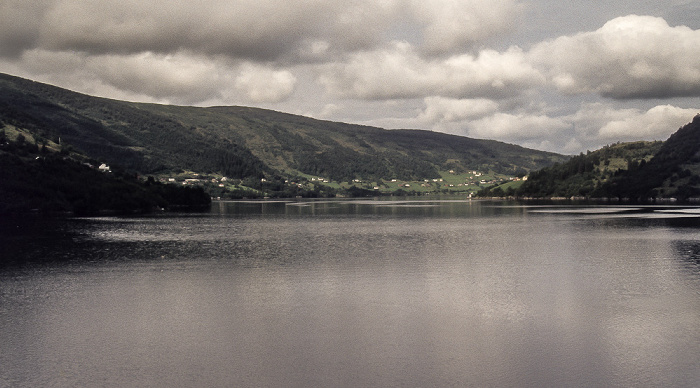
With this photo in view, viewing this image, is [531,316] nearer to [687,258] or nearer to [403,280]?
[403,280]

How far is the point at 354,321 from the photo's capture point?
25047 mm

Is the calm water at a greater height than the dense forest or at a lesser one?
lesser

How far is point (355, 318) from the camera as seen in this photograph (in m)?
25.6

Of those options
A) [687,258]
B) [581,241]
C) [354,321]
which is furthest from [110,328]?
[581,241]

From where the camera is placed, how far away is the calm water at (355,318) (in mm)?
18453

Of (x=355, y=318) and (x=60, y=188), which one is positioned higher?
(x=60, y=188)

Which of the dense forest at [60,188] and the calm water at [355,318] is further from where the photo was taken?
the dense forest at [60,188]

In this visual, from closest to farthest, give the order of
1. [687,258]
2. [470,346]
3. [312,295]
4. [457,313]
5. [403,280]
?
[470,346] → [457,313] → [312,295] → [403,280] → [687,258]

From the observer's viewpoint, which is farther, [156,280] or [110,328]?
[156,280]

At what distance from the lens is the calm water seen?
60.5ft

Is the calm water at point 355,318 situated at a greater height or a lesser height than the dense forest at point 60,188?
lesser

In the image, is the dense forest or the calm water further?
the dense forest

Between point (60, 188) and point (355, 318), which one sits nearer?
point (355, 318)

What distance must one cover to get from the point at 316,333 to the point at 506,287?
15069 mm
